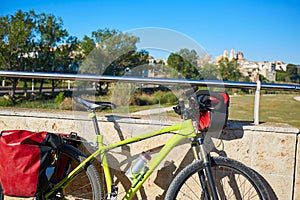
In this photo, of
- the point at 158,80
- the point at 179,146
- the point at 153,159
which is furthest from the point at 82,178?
the point at 158,80

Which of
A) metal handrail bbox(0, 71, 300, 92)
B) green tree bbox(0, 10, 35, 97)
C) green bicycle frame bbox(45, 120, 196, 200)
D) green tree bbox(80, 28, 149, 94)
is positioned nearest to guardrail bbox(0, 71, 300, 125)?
metal handrail bbox(0, 71, 300, 92)

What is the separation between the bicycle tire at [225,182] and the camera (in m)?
2.19

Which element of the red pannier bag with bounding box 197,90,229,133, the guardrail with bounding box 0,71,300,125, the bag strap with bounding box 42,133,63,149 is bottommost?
the bag strap with bounding box 42,133,63,149

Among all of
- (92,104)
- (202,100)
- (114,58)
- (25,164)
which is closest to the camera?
(25,164)

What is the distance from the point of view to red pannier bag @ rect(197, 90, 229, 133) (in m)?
2.22

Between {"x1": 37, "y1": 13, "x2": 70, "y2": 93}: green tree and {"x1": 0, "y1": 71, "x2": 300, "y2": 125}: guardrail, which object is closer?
{"x1": 0, "y1": 71, "x2": 300, "y2": 125}: guardrail

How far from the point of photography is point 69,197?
2652mm

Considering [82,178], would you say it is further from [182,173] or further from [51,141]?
[182,173]

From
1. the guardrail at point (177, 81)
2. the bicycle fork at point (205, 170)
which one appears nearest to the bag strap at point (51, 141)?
the guardrail at point (177, 81)

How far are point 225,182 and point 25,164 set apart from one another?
136 centimetres

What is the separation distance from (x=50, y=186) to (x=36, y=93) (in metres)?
21.7

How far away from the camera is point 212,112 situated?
7.31 ft

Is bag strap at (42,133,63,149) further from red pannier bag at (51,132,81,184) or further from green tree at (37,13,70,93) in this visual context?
green tree at (37,13,70,93)

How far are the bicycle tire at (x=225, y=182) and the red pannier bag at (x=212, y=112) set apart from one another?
0.71ft
